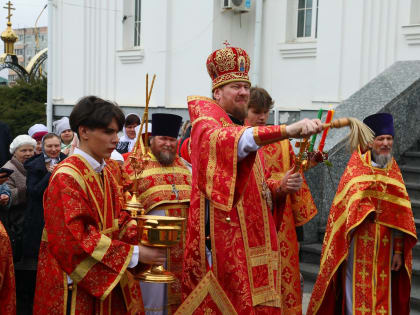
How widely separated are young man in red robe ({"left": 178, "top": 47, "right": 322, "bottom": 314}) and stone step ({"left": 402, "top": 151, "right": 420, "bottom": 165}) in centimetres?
442

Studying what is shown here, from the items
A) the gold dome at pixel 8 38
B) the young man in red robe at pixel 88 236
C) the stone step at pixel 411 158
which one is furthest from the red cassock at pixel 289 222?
the gold dome at pixel 8 38

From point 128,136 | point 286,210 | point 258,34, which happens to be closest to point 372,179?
point 286,210

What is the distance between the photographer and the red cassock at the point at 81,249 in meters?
3.43

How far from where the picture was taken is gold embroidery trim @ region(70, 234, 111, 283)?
3432 mm

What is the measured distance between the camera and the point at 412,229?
5312 millimetres

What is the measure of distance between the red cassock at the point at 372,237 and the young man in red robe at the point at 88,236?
2.32 metres

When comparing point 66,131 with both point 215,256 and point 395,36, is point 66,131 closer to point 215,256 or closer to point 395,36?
point 215,256

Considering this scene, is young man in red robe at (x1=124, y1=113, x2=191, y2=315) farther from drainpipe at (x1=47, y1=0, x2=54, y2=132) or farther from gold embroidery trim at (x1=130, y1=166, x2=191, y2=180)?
drainpipe at (x1=47, y1=0, x2=54, y2=132)

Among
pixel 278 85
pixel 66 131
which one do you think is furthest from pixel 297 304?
pixel 278 85

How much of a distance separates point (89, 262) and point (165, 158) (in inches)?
81.3

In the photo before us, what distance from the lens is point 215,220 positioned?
12.9 ft

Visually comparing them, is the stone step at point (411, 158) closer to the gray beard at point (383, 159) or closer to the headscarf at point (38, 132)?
the gray beard at point (383, 159)

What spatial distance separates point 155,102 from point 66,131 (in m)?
6.74

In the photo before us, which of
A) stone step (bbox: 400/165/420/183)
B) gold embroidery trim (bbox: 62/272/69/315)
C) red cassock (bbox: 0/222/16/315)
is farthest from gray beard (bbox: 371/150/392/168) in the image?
red cassock (bbox: 0/222/16/315)
